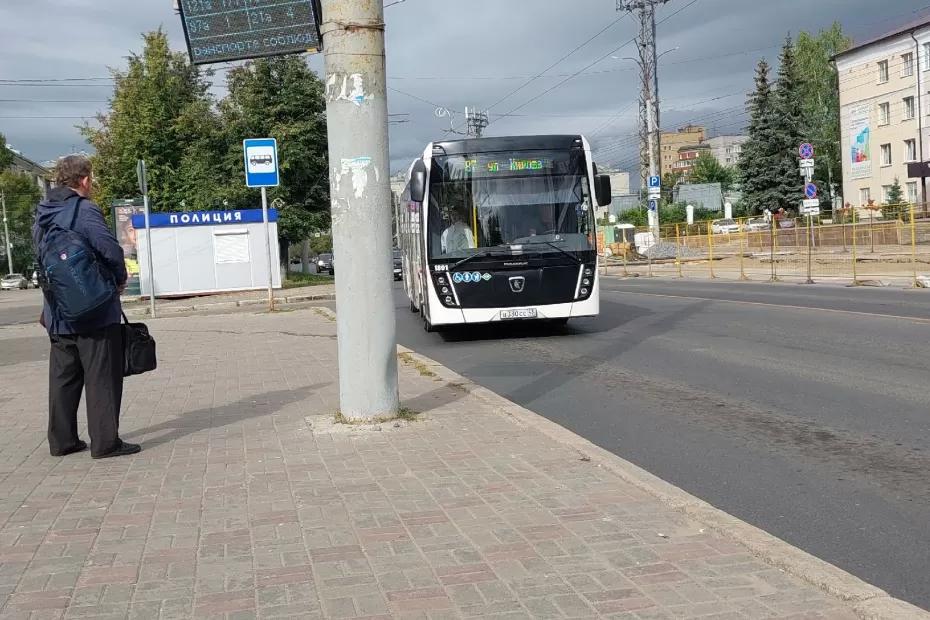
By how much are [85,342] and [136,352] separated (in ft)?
1.14

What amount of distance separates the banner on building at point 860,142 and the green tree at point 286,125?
1505 inches

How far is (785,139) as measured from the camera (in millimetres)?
61312

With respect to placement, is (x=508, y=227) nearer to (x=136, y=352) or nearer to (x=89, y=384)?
(x=136, y=352)

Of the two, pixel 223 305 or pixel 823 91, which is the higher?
pixel 823 91

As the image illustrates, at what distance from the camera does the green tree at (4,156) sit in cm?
9244

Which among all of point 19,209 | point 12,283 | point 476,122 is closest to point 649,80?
point 476,122

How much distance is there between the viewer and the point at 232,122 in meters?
39.6

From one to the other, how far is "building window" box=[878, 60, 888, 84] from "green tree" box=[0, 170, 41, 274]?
75855 millimetres

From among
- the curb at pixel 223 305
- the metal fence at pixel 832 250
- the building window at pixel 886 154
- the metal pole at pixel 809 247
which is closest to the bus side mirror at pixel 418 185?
the curb at pixel 223 305

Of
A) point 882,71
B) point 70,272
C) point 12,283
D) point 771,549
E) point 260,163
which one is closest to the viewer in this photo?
point 771,549

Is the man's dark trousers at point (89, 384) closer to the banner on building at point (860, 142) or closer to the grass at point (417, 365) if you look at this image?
the grass at point (417, 365)

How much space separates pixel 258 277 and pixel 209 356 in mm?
19509

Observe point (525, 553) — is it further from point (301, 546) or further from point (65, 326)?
point (65, 326)

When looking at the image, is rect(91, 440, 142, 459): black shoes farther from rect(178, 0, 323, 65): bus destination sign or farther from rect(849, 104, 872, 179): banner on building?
rect(849, 104, 872, 179): banner on building
